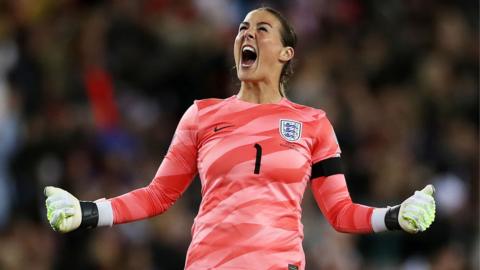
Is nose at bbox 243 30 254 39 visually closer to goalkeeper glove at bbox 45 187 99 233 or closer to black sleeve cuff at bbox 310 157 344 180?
black sleeve cuff at bbox 310 157 344 180

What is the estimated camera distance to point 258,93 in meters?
5.86

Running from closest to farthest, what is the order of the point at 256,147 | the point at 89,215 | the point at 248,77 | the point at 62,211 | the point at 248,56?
the point at 62,211 < the point at 89,215 < the point at 256,147 < the point at 248,77 < the point at 248,56

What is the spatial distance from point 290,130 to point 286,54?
0.48m

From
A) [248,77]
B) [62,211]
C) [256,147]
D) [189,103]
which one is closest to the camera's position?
[62,211]

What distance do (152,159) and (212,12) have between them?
273cm

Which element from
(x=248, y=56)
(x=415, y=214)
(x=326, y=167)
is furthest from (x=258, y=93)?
(x=415, y=214)

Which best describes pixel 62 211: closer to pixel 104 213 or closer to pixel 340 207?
pixel 104 213

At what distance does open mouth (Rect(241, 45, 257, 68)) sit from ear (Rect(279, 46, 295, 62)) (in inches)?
5.4

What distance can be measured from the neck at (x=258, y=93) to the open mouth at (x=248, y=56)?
100 millimetres

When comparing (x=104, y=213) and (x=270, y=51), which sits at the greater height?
(x=270, y=51)

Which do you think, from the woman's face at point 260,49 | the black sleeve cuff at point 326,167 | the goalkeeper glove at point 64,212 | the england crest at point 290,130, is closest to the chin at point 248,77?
the woman's face at point 260,49

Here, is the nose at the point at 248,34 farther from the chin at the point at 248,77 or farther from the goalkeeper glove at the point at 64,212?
the goalkeeper glove at the point at 64,212

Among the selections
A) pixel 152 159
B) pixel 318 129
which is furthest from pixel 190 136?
pixel 152 159

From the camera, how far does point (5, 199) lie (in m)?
11.2
